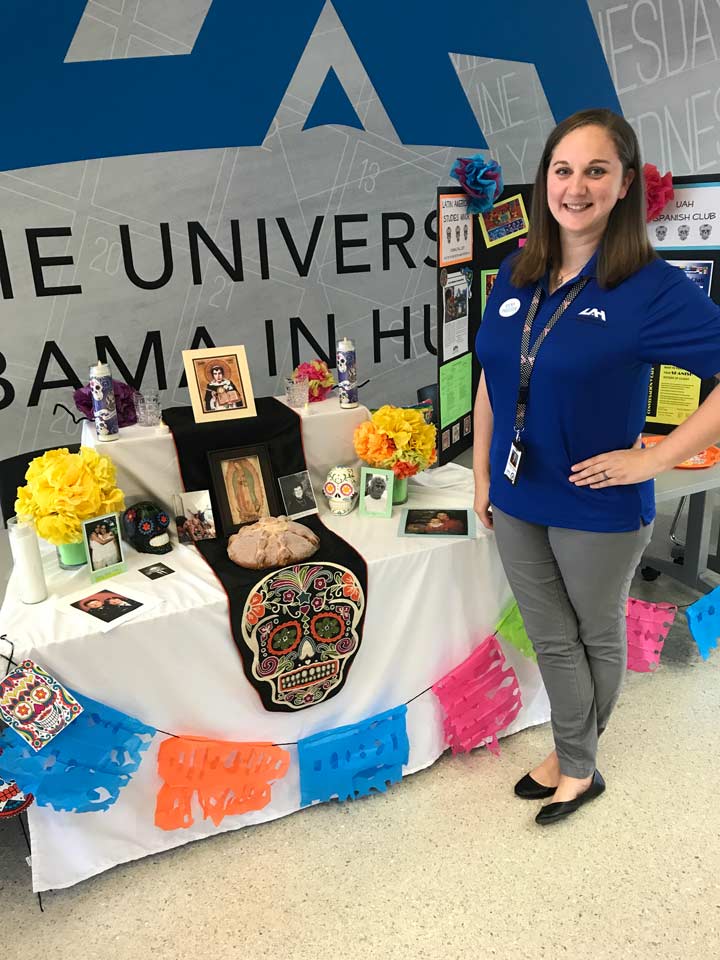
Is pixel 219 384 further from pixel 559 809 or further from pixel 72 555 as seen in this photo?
pixel 559 809

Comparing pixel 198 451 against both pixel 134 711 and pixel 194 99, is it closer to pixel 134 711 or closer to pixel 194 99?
pixel 134 711

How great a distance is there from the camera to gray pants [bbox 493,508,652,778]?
164 cm

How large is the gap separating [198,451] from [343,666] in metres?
0.72

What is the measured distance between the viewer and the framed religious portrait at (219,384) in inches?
80.6

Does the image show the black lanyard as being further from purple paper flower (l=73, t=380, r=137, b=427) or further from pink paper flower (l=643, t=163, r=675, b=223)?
pink paper flower (l=643, t=163, r=675, b=223)

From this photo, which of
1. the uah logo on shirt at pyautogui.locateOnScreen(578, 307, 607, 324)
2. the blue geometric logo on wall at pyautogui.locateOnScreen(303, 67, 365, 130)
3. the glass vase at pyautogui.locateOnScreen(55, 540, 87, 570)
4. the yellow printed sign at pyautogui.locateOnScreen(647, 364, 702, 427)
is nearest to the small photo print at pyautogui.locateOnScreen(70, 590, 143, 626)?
the glass vase at pyautogui.locateOnScreen(55, 540, 87, 570)

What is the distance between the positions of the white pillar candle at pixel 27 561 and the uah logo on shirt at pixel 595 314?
1317 mm

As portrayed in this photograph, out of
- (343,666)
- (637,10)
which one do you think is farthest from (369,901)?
(637,10)

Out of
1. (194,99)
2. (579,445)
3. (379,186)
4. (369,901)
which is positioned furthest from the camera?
(379,186)

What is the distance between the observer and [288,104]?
10.8ft

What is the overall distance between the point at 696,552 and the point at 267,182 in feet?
8.05

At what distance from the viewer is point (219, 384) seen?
2084 millimetres

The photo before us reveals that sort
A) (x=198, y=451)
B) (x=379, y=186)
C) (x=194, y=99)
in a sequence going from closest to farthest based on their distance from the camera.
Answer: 1. (x=198, y=451)
2. (x=194, y=99)
3. (x=379, y=186)

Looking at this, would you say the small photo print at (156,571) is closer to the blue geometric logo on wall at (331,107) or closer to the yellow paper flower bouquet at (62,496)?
the yellow paper flower bouquet at (62,496)
